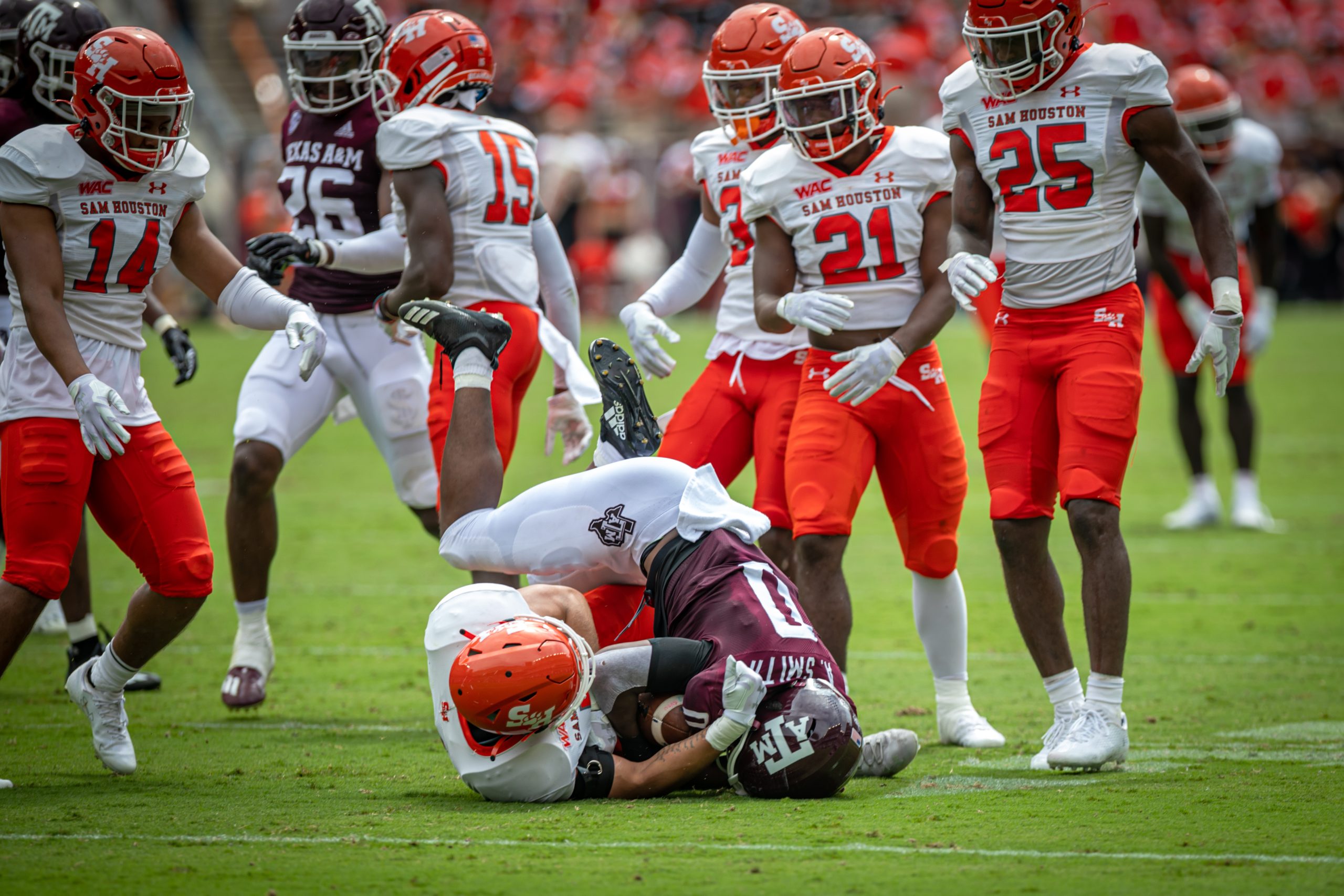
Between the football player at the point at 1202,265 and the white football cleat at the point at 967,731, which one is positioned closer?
the white football cleat at the point at 967,731

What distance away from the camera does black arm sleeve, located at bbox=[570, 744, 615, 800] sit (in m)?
4.28

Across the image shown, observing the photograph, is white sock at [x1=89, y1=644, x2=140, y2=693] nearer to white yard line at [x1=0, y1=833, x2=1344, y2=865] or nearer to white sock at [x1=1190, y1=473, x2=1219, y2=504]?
white yard line at [x1=0, y1=833, x2=1344, y2=865]

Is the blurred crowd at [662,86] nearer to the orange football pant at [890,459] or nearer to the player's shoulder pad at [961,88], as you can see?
the player's shoulder pad at [961,88]

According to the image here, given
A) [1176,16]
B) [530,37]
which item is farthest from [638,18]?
[1176,16]

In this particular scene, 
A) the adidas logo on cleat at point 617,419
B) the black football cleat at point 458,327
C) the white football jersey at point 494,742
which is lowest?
the white football jersey at point 494,742

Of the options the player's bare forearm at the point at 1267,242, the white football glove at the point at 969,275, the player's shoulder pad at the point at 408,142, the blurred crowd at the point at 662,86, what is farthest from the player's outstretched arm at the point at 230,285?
the blurred crowd at the point at 662,86

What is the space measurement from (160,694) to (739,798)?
2693 mm

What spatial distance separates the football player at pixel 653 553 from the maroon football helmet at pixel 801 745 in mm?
16

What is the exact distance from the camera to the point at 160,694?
6000 mm

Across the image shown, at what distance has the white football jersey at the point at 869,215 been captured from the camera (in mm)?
5059

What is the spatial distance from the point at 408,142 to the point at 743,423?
149 cm

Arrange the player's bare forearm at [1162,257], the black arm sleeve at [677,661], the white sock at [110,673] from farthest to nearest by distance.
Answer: the player's bare forearm at [1162,257] < the white sock at [110,673] < the black arm sleeve at [677,661]

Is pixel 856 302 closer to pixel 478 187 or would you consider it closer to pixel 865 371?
pixel 865 371

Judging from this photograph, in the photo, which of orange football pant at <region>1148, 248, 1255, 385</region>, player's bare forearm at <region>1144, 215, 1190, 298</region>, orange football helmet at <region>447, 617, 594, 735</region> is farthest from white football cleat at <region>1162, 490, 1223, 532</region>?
orange football helmet at <region>447, 617, 594, 735</region>
